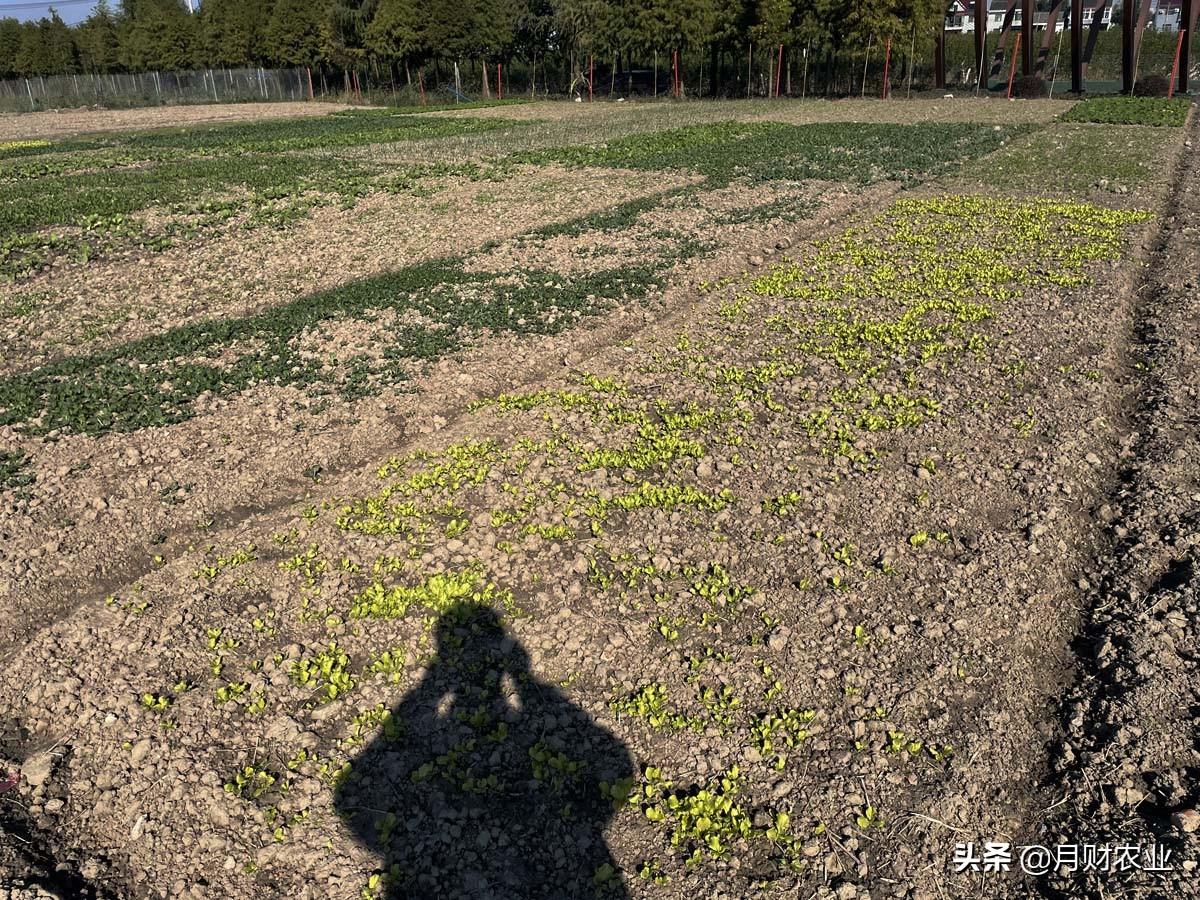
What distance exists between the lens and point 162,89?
208ft

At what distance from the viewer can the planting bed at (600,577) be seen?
159 inches

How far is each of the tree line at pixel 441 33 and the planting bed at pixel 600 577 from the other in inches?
1472

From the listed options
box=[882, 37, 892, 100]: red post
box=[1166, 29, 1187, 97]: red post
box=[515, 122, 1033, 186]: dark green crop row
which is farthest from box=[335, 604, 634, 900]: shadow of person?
box=[882, 37, 892, 100]: red post

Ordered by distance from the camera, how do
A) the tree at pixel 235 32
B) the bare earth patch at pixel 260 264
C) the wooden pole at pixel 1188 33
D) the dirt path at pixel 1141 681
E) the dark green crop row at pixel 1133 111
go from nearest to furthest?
1. the dirt path at pixel 1141 681
2. the bare earth patch at pixel 260 264
3. the dark green crop row at pixel 1133 111
4. the wooden pole at pixel 1188 33
5. the tree at pixel 235 32

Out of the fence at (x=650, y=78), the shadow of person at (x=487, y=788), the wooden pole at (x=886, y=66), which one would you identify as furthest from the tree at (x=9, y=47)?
the shadow of person at (x=487, y=788)

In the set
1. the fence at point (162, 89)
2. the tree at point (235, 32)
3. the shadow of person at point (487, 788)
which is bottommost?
the shadow of person at point (487, 788)

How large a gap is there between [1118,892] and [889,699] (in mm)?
1328

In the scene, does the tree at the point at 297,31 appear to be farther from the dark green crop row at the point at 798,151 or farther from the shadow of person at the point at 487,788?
the shadow of person at the point at 487,788

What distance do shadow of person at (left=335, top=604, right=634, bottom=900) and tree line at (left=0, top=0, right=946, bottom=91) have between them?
45.3 meters

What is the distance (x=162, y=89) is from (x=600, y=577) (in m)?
72.0

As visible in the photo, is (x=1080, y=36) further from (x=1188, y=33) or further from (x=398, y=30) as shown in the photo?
(x=398, y=30)

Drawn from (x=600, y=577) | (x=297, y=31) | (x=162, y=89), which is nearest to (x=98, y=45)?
(x=162, y=89)

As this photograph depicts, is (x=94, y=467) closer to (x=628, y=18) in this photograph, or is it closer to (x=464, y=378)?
(x=464, y=378)

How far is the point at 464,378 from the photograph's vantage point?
8.95 m
